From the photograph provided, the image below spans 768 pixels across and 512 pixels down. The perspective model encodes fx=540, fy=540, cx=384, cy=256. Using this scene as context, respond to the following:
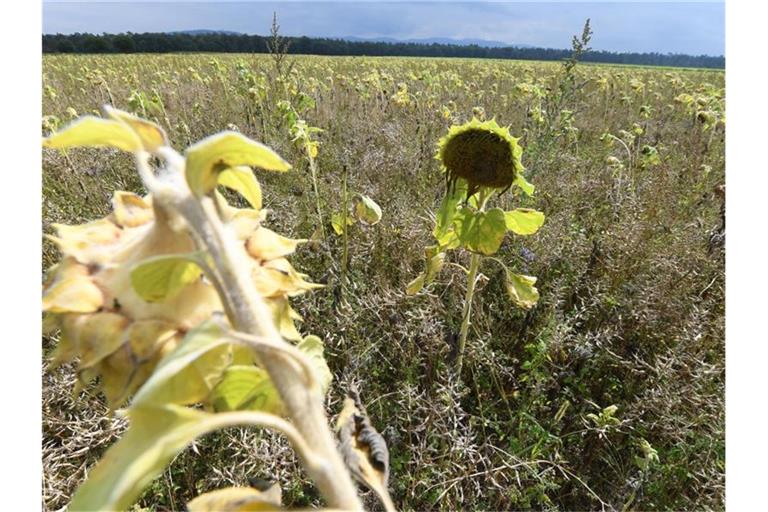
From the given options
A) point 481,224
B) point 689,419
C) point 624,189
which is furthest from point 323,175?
point 689,419

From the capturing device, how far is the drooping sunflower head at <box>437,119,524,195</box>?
0.90 meters

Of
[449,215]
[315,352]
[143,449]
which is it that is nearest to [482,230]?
[449,215]

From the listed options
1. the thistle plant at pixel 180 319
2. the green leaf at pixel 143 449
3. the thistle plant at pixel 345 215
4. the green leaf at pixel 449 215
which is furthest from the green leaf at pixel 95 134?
the thistle plant at pixel 345 215

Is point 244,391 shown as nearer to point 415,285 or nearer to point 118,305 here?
point 118,305

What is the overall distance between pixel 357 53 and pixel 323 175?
43.8 feet

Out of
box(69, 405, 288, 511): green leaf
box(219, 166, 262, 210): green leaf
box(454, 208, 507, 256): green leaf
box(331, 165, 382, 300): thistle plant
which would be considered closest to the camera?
box(69, 405, 288, 511): green leaf

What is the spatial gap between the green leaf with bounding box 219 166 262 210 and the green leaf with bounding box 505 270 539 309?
0.72m

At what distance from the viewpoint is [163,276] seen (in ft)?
0.67

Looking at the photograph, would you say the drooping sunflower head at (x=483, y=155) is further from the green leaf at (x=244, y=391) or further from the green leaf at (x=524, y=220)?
the green leaf at (x=244, y=391)

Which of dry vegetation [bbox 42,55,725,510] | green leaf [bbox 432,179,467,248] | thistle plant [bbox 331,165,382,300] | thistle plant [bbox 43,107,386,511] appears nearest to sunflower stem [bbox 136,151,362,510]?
thistle plant [bbox 43,107,386,511]

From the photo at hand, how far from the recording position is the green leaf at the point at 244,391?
0.70 ft

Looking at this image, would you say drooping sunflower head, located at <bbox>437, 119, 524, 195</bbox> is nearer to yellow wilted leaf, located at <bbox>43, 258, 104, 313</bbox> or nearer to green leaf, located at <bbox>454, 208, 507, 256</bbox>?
green leaf, located at <bbox>454, 208, 507, 256</bbox>

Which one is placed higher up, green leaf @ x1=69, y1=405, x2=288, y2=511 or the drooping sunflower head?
the drooping sunflower head

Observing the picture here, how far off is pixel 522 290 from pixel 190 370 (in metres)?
0.82
